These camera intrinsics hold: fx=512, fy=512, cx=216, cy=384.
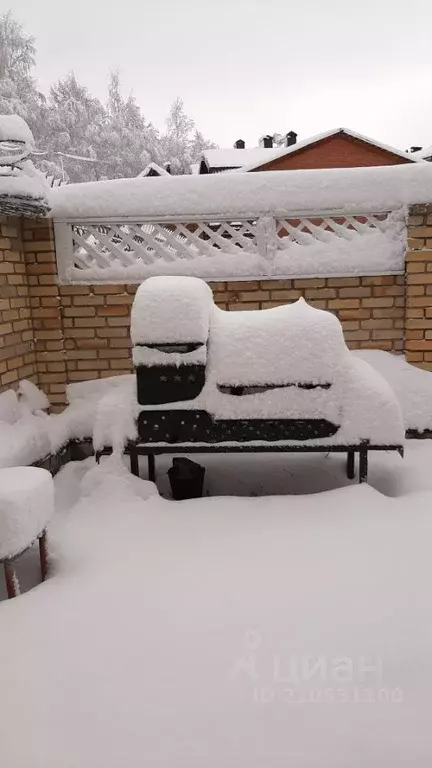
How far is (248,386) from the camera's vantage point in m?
3.12

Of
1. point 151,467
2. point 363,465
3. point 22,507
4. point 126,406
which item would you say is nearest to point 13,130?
point 126,406

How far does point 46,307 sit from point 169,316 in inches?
63.9

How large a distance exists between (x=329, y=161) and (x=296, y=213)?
1563 centimetres

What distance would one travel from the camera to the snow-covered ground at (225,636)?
152 cm

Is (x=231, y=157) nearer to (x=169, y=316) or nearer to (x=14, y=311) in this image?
(x=14, y=311)

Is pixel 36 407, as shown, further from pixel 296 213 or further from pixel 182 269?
Answer: pixel 296 213

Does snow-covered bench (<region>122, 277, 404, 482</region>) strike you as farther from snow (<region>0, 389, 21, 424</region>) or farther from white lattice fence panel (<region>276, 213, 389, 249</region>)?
A: white lattice fence panel (<region>276, 213, 389, 249</region>)

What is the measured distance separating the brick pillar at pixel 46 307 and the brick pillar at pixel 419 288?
284 centimetres

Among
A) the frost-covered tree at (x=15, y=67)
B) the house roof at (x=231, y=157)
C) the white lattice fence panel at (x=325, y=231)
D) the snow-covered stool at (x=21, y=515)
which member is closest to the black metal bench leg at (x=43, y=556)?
the snow-covered stool at (x=21, y=515)

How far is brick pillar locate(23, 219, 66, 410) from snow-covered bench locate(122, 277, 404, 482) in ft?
4.56

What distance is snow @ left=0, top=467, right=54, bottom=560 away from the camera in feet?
7.18

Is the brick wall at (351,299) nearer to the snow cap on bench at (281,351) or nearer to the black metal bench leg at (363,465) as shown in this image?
the snow cap on bench at (281,351)

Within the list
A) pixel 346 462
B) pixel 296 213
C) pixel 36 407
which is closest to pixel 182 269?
pixel 296 213

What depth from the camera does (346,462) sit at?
3.88m
